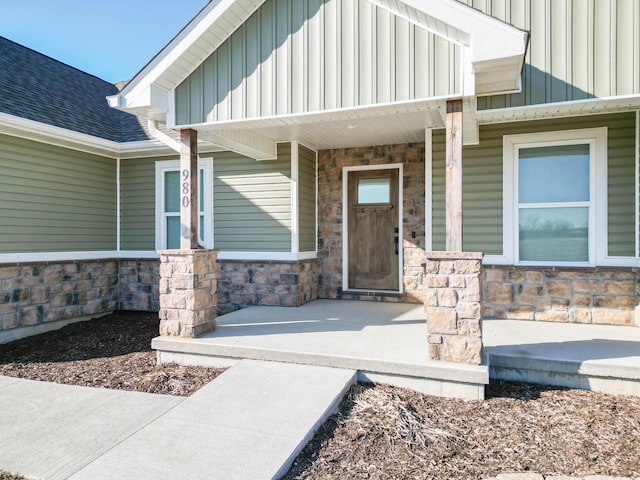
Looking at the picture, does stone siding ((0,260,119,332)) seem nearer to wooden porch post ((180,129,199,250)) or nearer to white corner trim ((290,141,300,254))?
wooden porch post ((180,129,199,250))

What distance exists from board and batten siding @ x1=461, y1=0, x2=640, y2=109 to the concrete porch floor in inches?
94.0

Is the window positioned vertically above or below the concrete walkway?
above

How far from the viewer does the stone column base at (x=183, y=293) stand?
4398 millimetres

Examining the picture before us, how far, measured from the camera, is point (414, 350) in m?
3.86

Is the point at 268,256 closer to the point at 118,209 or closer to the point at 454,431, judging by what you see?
the point at 118,209

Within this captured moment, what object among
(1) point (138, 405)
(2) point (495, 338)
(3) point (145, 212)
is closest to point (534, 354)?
(2) point (495, 338)

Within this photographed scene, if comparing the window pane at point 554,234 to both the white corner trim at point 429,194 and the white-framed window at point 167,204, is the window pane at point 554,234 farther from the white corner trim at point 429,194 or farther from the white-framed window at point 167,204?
the white-framed window at point 167,204

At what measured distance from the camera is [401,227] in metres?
6.42

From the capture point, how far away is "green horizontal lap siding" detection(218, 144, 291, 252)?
639cm

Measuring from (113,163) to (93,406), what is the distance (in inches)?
205

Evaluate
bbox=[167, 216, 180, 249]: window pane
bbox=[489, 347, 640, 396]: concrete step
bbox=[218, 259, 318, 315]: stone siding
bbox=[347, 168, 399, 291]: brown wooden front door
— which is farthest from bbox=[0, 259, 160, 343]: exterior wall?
bbox=[489, 347, 640, 396]: concrete step

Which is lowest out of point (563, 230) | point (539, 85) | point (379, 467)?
point (379, 467)

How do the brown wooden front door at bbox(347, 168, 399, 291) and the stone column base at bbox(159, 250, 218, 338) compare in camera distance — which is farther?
the brown wooden front door at bbox(347, 168, 399, 291)

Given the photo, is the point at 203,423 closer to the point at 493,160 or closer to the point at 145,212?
the point at 493,160
